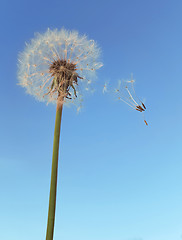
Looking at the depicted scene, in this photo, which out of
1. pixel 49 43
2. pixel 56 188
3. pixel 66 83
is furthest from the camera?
pixel 49 43

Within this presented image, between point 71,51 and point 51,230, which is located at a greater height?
point 71,51

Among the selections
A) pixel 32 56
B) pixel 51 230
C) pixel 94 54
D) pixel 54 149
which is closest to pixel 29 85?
pixel 32 56

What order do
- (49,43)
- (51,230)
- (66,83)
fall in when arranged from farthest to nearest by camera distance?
(49,43)
(66,83)
(51,230)

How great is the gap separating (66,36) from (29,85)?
2665mm

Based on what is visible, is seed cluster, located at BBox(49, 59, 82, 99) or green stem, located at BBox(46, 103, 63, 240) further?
seed cluster, located at BBox(49, 59, 82, 99)

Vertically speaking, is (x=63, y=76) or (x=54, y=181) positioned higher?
(x=63, y=76)

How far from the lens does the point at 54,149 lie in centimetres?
973

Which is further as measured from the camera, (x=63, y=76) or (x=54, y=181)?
(x=63, y=76)

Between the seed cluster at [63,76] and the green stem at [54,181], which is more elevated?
the seed cluster at [63,76]

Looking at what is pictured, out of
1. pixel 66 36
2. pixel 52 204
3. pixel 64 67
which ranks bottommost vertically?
pixel 52 204

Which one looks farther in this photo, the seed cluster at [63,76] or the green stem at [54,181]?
the seed cluster at [63,76]

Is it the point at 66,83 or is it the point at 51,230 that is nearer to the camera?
the point at 51,230

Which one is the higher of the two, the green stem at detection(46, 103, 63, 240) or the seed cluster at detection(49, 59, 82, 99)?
the seed cluster at detection(49, 59, 82, 99)

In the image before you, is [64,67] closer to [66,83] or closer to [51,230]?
[66,83]
